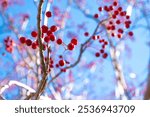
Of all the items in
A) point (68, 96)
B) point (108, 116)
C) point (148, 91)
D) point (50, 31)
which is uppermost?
point (50, 31)

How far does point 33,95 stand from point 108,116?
865 millimetres

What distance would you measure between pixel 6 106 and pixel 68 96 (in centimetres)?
256

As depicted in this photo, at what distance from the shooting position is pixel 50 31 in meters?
2.20

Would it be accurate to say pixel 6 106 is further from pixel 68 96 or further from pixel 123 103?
pixel 68 96

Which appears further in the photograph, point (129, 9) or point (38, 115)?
point (129, 9)

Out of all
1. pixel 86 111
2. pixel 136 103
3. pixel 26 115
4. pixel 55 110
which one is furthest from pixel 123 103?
pixel 26 115

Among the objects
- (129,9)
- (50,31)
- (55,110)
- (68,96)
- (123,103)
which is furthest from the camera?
(68,96)

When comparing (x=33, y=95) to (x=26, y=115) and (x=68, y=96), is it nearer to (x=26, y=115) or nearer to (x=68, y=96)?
(x=26, y=115)

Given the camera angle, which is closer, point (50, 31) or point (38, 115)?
point (50, 31)

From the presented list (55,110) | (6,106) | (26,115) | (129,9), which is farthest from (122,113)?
(129,9)

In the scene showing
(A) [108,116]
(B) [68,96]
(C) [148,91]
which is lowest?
(B) [68,96]

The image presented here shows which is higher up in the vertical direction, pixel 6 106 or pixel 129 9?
pixel 129 9

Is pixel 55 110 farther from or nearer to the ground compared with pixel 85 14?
nearer to the ground

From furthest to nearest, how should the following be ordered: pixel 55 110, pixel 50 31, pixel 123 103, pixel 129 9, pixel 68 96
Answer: pixel 68 96, pixel 129 9, pixel 123 103, pixel 55 110, pixel 50 31
